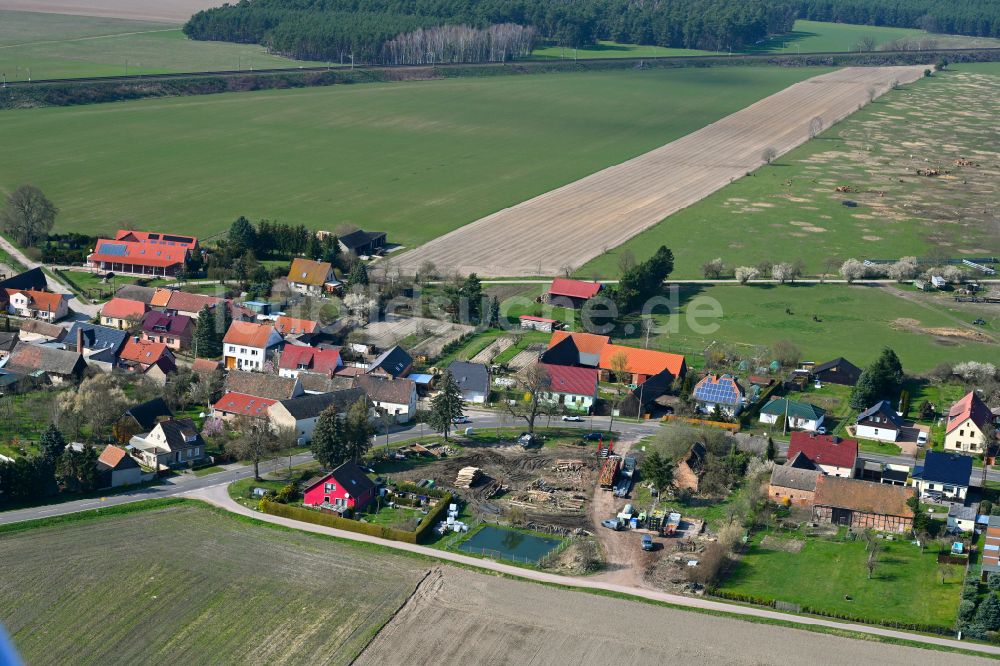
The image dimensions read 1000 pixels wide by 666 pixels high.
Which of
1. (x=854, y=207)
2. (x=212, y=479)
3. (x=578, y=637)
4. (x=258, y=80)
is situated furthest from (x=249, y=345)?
(x=258, y=80)

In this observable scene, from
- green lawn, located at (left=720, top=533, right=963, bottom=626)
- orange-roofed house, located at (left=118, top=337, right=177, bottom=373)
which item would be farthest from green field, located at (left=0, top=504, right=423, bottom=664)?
orange-roofed house, located at (left=118, top=337, right=177, bottom=373)

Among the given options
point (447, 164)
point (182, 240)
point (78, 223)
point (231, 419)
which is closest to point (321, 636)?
point (231, 419)

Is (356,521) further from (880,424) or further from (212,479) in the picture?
(880,424)

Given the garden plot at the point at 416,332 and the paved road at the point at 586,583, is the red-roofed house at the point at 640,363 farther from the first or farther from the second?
the paved road at the point at 586,583

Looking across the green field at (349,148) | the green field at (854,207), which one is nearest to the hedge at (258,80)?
the green field at (349,148)

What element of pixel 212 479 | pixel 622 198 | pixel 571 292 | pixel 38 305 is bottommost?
pixel 212 479

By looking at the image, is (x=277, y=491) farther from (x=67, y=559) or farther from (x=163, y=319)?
(x=163, y=319)
